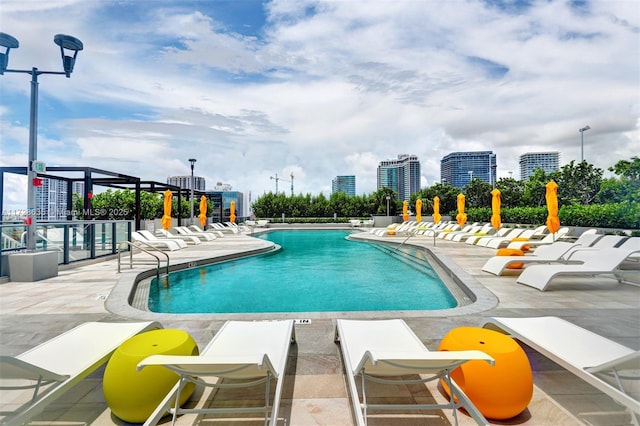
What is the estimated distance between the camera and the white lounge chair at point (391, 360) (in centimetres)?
192

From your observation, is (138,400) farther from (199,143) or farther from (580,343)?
(199,143)

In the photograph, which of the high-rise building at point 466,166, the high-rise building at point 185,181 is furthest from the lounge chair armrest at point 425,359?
the high-rise building at point 185,181

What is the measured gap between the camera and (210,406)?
7.85ft

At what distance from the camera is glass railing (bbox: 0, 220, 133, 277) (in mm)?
6938

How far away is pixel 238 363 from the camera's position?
1873 mm

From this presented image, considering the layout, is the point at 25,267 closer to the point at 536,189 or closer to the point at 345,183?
the point at 536,189

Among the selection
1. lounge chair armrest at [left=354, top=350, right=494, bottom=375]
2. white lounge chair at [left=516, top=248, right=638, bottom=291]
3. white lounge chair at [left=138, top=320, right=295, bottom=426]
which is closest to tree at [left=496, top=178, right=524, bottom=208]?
white lounge chair at [left=516, top=248, right=638, bottom=291]

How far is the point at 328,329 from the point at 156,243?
32.7ft

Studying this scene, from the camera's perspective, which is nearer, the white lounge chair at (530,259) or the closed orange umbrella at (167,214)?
the white lounge chair at (530,259)

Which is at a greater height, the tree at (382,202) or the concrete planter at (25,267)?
the tree at (382,202)

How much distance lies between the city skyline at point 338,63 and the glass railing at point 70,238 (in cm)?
77

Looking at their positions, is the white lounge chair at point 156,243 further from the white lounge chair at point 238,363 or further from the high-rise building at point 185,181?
the high-rise building at point 185,181

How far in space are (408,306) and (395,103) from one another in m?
5.75

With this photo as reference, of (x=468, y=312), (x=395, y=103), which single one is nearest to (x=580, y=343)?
(x=468, y=312)
